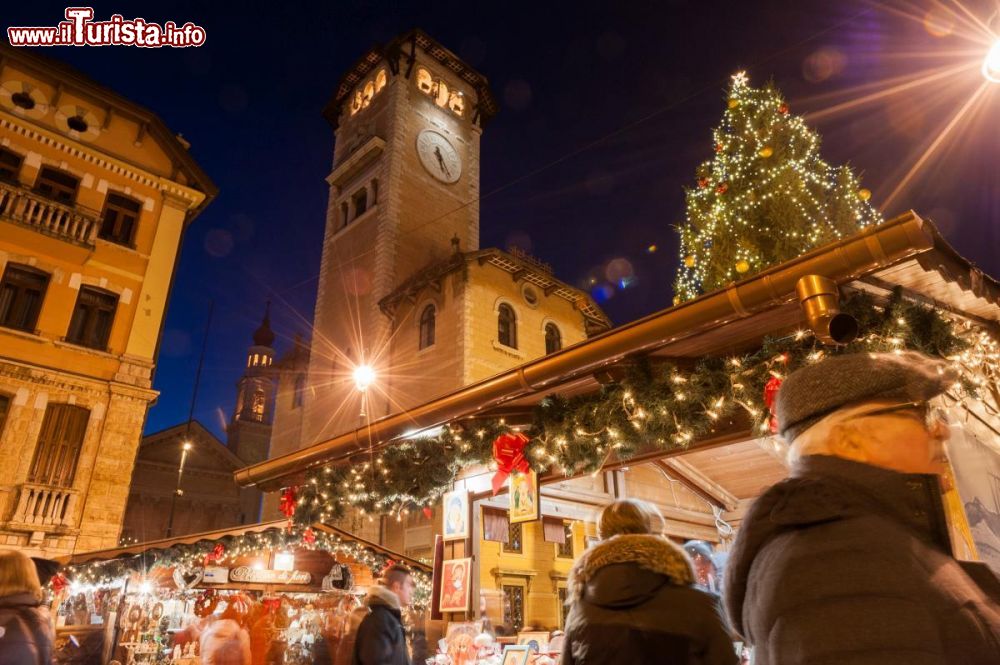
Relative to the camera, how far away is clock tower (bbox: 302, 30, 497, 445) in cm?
2259

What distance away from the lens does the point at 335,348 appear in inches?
934

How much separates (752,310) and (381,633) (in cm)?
399

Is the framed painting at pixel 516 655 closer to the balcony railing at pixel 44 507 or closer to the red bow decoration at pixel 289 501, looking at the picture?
the red bow decoration at pixel 289 501

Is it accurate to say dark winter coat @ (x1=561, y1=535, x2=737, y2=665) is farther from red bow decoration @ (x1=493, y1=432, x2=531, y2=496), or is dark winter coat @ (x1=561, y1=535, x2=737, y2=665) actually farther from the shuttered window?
the shuttered window

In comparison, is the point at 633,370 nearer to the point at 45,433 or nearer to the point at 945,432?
the point at 945,432

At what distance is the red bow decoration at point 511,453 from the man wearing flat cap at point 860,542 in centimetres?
464

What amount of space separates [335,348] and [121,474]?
10.5 meters

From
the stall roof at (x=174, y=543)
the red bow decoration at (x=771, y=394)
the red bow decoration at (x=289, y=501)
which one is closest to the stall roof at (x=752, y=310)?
the red bow decoration at (x=771, y=394)

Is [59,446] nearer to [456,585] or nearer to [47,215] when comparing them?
[47,215]

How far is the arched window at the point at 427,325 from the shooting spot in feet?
65.3

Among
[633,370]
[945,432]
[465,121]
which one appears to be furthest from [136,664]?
[465,121]

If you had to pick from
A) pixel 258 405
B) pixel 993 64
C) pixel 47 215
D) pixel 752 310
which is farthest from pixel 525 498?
pixel 258 405

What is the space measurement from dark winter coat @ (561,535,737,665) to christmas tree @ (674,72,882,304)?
12.7m

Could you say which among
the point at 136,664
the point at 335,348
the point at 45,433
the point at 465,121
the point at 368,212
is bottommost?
the point at 136,664
